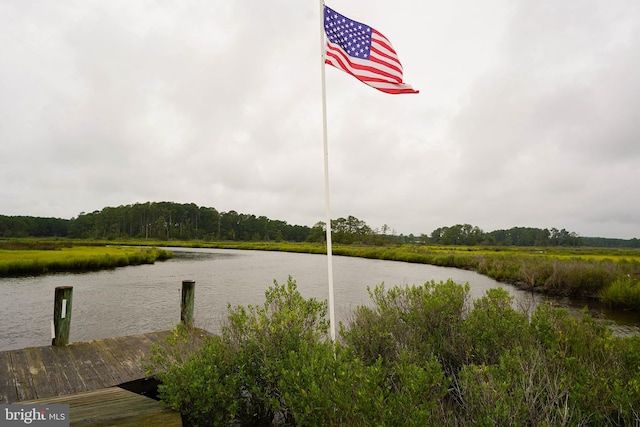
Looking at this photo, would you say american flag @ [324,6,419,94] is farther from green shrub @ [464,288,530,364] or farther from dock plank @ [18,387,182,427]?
dock plank @ [18,387,182,427]

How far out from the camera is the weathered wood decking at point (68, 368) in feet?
18.1

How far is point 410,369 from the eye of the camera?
3189mm

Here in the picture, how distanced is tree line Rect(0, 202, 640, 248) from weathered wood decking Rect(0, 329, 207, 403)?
9754cm

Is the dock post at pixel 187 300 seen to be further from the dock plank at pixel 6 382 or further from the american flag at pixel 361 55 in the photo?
the american flag at pixel 361 55

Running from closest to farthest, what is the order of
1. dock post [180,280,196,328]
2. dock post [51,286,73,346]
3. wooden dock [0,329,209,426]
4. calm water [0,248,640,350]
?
wooden dock [0,329,209,426] < dock post [51,286,73,346] < dock post [180,280,196,328] < calm water [0,248,640,350]

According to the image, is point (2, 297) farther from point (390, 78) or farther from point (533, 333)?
point (533, 333)

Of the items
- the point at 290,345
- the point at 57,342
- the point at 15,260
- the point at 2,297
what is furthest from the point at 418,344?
the point at 15,260

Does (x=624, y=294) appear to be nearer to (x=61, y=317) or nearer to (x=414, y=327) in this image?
(x=414, y=327)

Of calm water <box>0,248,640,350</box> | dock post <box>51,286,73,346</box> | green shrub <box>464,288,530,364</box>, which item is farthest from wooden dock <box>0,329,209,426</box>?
green shrub <box>464,288,530,364</box>

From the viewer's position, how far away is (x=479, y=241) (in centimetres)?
10850

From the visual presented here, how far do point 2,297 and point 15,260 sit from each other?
12164mm

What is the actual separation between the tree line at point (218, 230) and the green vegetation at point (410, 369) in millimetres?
97942

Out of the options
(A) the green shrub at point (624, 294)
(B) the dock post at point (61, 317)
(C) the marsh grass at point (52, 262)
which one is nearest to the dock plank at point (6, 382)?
(B) the dock post at point (61, 317)

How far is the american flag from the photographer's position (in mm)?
6734
